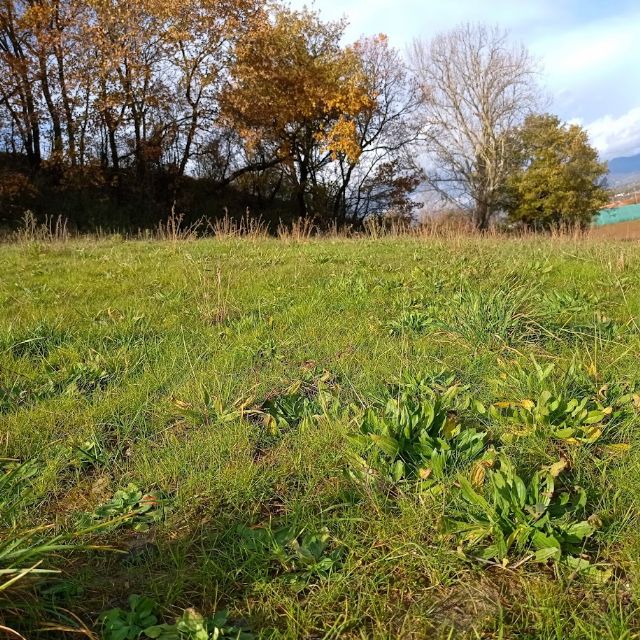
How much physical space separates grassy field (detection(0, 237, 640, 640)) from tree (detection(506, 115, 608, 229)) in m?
31.8

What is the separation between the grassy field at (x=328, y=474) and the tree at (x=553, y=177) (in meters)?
31.8

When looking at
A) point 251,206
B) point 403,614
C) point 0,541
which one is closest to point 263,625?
point 403,614

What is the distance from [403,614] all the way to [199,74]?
1993 centimetres

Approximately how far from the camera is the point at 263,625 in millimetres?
1383

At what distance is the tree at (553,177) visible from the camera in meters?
31.8

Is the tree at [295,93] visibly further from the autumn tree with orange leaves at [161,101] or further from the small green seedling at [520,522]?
the small green seedling at [520,522]

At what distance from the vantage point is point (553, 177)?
31.4 m

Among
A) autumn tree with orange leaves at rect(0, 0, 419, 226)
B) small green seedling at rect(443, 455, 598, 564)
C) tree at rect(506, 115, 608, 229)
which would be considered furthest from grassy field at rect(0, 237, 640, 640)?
tree at rect(506, 115, 608, 229)

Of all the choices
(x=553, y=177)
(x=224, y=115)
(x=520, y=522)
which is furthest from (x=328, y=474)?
(x=553, y=177)

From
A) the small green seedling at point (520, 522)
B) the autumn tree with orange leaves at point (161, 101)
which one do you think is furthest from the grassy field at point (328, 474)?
the autumn tree with orange leaves at point (161, 101)

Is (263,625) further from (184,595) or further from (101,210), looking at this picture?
(101,210)

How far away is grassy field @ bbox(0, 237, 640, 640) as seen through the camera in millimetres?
1400

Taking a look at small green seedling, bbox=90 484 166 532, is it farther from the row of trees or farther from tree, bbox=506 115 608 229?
tree, bbox=506 115 608 229

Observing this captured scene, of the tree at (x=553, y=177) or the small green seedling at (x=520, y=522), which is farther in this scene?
the tree at (x=553, y=177)
